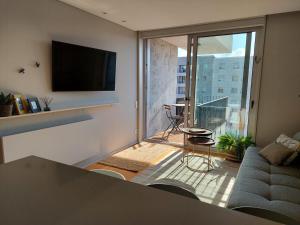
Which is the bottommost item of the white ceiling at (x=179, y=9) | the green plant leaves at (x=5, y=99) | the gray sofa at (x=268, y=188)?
the gray sofa at (x=268, y=188)

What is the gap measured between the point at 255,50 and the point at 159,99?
2580 millimetres

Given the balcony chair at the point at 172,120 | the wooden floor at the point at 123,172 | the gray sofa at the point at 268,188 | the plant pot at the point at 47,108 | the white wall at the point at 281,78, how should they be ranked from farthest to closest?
1. the balcony chair at the point at 172,120
2. the white wall at the point at 281,78
3. the wooden floor at the point at 123,172
4. the plant pot at the point at 47,108
5. the gray sofa at the point at 268,188

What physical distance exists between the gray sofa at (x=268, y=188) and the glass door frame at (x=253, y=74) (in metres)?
1.26

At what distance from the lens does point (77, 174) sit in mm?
1083

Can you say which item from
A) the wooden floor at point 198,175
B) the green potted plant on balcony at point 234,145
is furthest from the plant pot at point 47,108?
the green potted plant on balcony at point 234,145

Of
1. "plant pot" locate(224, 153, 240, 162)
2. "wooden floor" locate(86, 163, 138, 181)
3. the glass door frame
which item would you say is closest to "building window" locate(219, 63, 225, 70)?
the glass door frame

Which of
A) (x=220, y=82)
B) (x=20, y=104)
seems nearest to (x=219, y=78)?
(x=220, y=82)

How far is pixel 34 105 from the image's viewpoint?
8.46ft

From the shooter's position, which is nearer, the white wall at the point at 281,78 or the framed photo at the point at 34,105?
the framed photo at the point at 34,105

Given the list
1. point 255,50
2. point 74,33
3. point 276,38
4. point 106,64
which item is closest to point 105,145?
point 106,64

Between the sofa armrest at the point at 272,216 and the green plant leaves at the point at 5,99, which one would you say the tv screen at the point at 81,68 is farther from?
the sofa armrest at the point at 272,216

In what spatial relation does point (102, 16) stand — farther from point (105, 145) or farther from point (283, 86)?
point (283, 86)

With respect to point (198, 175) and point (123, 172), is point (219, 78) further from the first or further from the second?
point (123, 172)

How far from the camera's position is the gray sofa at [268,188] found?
1682 millimetres
